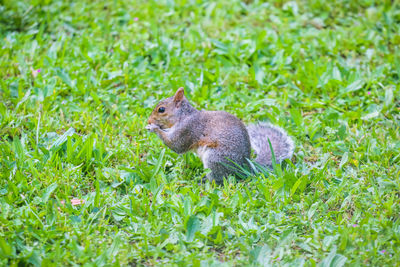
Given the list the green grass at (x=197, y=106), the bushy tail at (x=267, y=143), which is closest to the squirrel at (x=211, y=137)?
the bushy tail at (x=267, y=143)

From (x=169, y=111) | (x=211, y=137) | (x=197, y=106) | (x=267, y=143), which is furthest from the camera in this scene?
(x=197, y=106)

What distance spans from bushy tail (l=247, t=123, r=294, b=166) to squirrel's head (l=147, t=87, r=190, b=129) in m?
0.58

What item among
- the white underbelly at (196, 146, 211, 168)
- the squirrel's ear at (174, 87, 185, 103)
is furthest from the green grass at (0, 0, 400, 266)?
the squirrel's ear at (174, 87, 185, 103)

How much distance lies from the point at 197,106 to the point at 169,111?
2.18ft

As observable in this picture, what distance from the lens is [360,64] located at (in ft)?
14.0

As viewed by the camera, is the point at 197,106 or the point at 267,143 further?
the point at 197,106

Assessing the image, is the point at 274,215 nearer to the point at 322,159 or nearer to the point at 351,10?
the point at 322,159

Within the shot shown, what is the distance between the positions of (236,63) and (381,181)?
6.01 ft

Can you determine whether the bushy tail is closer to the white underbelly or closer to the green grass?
the green grass

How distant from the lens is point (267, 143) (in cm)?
328

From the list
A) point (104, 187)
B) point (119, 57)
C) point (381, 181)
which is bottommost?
point (381, 181)

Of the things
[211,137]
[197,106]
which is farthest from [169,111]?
[197,106]

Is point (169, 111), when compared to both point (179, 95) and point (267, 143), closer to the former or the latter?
point (179, 95)

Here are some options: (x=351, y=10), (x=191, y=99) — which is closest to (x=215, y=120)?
(x=191, y=99)
